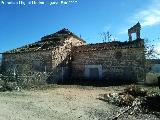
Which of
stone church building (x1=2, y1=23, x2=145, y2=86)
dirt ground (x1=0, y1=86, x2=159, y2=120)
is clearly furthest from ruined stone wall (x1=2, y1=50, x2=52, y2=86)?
dirt ground (x1=0, y1=86, x2=159, y2=120)

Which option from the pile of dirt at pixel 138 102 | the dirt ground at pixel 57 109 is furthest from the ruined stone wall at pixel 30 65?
the pile of dirt at pixel 138 102

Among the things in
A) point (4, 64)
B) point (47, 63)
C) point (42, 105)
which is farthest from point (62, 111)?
point (4, 64)

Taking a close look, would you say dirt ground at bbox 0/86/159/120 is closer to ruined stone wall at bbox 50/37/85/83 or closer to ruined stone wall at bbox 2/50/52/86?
ruined stone wall at bbox 2/50/52/86

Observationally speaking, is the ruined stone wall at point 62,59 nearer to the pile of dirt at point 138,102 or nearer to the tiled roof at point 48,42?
the tiled roof at point 48,42

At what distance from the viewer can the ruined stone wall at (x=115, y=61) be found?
90.1 ft

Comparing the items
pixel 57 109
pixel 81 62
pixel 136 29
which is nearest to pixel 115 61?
pixel 81 62

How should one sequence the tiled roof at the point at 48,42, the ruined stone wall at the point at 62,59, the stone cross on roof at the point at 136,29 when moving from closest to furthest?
the ruined stone wall at the point at 62,59, the stone cross on roof at the point at 136,29, the tiled roof at the point at 48,42

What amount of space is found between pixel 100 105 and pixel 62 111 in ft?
8.73

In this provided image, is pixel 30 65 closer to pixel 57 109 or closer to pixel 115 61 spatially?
pixel 115 61

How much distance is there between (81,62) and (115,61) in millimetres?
4732

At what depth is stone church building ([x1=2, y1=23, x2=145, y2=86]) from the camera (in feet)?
90.4

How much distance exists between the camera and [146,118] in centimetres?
1183

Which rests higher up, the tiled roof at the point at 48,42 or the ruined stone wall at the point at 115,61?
the tiled roof at the point at 48,42

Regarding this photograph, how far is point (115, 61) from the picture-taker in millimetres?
28562
